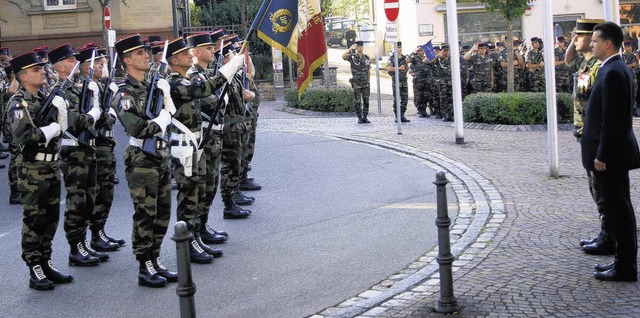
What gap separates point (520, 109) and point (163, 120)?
1347 centimetres

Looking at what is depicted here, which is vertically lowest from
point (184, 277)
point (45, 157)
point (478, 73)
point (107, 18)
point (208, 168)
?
point (184, 277)

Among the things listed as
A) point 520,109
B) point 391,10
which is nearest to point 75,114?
point 391,10

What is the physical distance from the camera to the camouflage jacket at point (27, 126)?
8.12 meters

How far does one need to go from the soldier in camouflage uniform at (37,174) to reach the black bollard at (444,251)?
3.46 metres

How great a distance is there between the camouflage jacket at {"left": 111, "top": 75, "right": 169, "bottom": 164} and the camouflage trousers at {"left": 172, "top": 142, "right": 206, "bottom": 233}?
512 mm

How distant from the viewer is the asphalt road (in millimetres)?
7707

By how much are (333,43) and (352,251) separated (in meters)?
42.5

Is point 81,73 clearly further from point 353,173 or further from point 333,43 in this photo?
point 333,43

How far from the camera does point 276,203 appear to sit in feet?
40.7

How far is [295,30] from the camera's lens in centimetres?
1102

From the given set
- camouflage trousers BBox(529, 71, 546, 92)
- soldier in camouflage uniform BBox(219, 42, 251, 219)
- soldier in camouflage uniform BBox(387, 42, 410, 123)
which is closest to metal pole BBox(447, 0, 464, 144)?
soldier in camouflage uniform BBox(387, 42, 410, 123)

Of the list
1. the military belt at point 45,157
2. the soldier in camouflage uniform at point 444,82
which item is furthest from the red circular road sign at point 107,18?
the military belt at point 45,157

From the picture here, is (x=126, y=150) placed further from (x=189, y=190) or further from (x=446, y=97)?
(x=446, y=97)

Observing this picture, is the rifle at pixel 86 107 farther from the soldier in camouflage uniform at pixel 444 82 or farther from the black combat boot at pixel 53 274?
the soldier in camouflage uniform at pixel 444 82
